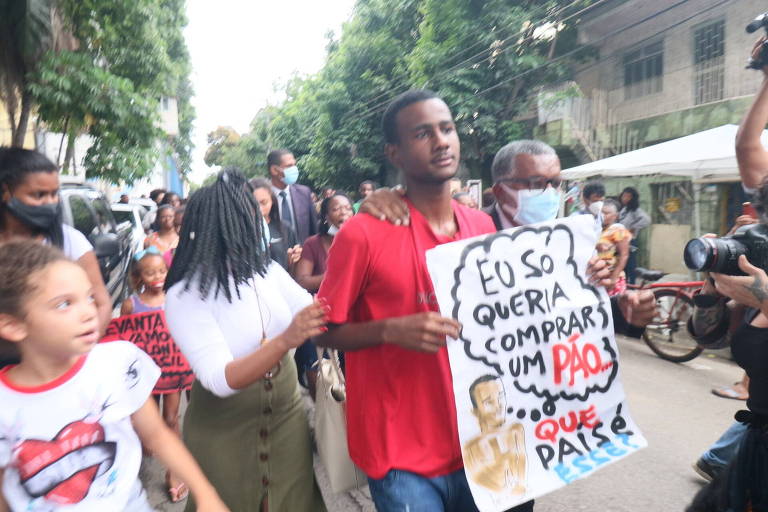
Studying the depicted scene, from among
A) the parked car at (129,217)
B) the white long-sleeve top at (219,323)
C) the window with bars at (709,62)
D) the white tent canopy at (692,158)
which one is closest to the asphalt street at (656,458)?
the white long-sleeve top at (219,323)

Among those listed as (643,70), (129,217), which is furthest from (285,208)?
(643,70)

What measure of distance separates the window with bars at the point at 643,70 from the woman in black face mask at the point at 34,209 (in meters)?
15.1

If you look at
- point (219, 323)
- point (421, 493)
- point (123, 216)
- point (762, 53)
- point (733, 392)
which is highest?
point (762, 53)

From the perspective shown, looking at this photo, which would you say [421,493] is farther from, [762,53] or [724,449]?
[724,449]

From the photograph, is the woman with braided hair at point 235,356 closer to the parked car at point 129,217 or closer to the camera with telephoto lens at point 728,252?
the camera with telephoto lens at point 728,252

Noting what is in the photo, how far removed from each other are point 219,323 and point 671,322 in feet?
19.1

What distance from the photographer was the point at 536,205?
242 centimetres

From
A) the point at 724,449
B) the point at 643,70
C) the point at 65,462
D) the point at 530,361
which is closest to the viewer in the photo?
the point at 65,462

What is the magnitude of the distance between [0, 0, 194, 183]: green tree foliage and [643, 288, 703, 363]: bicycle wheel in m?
5.91

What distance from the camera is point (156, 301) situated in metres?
4.00

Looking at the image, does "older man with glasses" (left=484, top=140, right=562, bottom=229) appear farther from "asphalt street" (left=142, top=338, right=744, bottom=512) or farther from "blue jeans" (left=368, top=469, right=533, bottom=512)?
"asphalt street" (left=142, top=338, right=744, bottom=512)

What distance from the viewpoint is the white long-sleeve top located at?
5.89 feet

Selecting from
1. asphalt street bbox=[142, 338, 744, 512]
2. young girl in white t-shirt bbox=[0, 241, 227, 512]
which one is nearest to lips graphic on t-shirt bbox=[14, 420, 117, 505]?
young girl in white t-shirt bbox=[0, 241, 227, 512]

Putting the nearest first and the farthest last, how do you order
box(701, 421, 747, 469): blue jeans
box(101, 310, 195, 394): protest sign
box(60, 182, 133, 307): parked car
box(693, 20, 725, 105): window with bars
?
box(701, 421, 747, 469): blue jeans, box(101, 310, 195, 394): protest sign, box(60, 182, 133, 307): parked car, box(693, 20, 725, 105): window with bars
